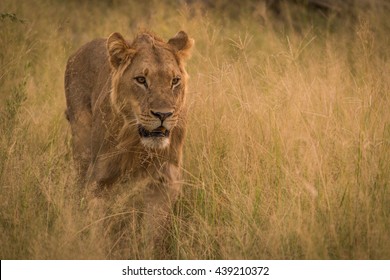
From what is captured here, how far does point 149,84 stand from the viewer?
4715mm

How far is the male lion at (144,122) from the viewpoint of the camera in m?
4.65

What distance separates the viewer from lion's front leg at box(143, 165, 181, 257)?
16.0 ft

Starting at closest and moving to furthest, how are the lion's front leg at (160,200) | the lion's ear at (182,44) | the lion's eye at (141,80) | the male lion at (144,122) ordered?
the male lion at (144,122)
the lion's eye at (141,80)
the lion's front leg at (160,200)
the lion's ear at (182,44)

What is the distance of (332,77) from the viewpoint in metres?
6.33

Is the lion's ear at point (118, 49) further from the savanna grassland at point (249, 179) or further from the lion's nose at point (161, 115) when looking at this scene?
the savanna grassland at point (249, 179)

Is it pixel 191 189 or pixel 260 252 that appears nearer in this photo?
pixel 260 252

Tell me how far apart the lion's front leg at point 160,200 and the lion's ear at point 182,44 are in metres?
0.88

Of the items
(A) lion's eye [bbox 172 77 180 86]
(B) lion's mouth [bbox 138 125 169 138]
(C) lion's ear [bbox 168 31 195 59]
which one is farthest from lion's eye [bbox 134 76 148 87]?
(C) lion's ear [bbox 168 31 195 59]

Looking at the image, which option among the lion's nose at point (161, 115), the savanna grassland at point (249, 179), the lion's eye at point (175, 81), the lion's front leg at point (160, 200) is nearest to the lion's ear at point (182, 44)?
the lion's eye at point (175, 81)

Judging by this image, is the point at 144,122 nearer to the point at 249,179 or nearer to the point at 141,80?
the point at 141,80
